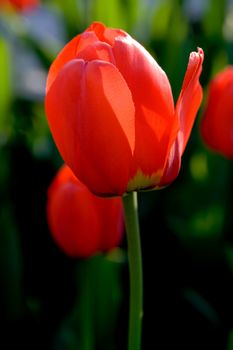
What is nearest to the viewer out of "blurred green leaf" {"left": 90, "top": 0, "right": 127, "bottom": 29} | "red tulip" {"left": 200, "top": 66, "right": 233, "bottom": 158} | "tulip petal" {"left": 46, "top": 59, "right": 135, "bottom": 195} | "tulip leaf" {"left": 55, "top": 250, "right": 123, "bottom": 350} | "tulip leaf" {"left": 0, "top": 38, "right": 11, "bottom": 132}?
"tulip petal" {"left": 46, "top": 59, "right": 135, "bottom": 195}

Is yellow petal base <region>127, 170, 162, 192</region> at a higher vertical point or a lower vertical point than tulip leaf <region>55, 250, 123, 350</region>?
higher

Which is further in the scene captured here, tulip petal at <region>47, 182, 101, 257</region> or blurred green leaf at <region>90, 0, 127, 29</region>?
blurred green leaf at <region>90, 0, 127, 29</region>

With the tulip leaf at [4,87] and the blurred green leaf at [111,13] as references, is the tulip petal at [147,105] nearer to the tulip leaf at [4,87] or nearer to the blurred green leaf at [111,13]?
the tulip leaf at [4,87]

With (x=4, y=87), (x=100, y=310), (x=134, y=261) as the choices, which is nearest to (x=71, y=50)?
(x=134, y=261)

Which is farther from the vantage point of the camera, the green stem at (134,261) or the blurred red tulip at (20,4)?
the blurred red tulip at (20,4)

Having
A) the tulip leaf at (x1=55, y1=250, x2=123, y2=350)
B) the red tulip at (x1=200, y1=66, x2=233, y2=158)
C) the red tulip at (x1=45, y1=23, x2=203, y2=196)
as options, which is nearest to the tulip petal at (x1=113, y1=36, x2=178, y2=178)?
the red tulip at (x1=45, y1=23, x2=203, y2=196)

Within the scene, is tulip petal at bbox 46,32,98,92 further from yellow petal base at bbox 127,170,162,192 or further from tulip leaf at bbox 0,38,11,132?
tulip leaf at bbox 0,38,11,132

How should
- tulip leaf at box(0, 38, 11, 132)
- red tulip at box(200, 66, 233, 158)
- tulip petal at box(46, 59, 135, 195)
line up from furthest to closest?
tulip leaf at box(0, 38, 11, 132) < red tulip at box(200, 66, 233, 158) < tulip petal at box(46, 59, 135, 195)

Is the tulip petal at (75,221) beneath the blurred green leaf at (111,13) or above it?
above

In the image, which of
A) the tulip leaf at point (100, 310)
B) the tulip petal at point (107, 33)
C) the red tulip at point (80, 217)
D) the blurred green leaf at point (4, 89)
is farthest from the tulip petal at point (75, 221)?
the blurred green leaf at point (4, 89)
